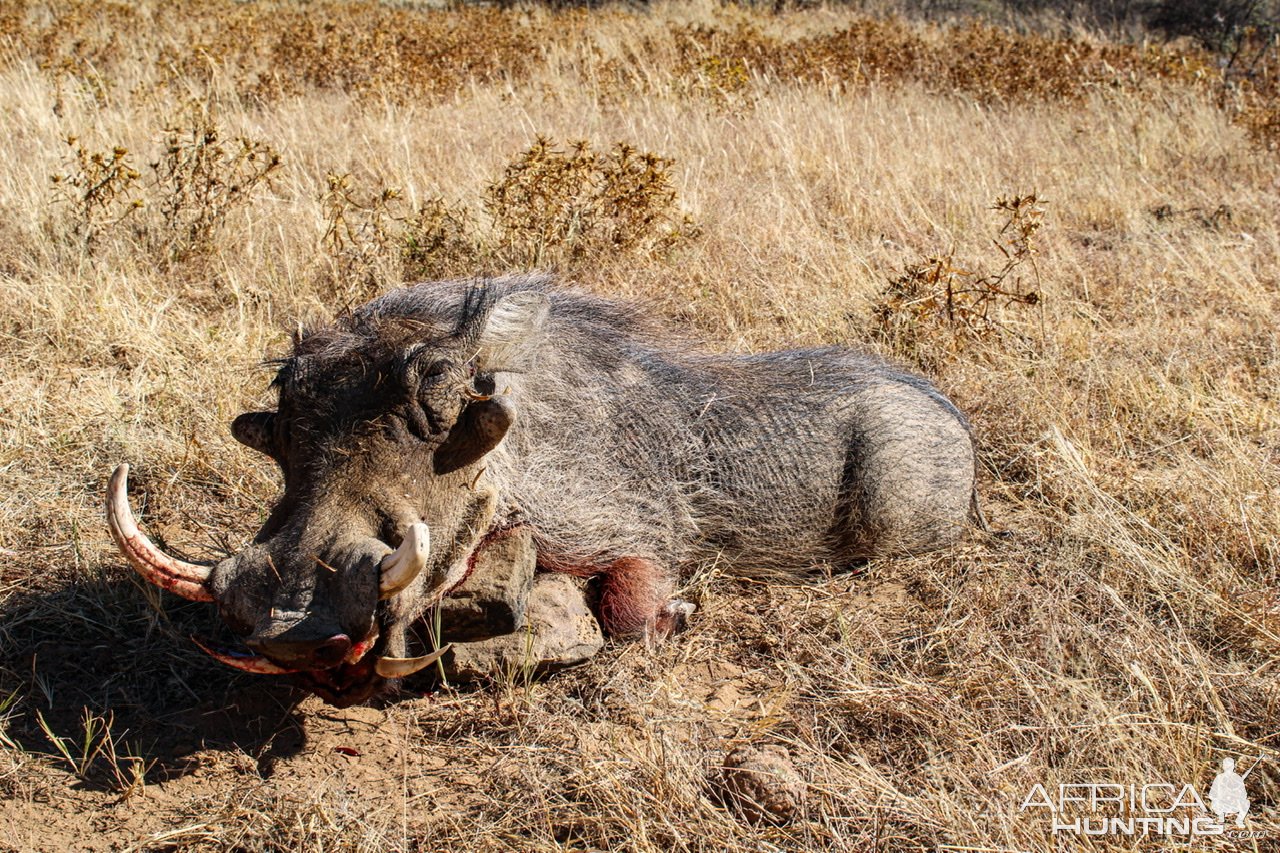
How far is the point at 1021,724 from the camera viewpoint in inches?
105

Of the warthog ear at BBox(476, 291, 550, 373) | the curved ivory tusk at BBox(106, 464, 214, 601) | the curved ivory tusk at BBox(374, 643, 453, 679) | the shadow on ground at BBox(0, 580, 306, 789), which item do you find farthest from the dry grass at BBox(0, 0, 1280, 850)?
the warthog ear at BBox(476, 291, 550, 373)

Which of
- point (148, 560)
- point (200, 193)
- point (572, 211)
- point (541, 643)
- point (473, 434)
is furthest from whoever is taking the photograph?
point (200, 193)

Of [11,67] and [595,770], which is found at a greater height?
[11,67]

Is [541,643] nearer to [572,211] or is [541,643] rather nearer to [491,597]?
[491,597]

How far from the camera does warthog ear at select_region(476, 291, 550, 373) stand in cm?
284

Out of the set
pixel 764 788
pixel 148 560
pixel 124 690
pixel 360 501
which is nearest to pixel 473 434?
pixel 360 501

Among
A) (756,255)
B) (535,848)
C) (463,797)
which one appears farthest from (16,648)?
(756,255)

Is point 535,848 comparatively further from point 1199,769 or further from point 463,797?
point 1199,769

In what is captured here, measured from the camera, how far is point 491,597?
108 inches

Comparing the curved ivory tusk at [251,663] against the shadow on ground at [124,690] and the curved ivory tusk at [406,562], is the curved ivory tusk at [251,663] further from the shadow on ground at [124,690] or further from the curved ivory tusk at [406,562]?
the shadow on ground at [124,690]

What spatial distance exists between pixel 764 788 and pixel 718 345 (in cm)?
266

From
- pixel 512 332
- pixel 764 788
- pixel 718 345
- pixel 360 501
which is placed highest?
pixel 512 332

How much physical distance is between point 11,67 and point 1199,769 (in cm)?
892

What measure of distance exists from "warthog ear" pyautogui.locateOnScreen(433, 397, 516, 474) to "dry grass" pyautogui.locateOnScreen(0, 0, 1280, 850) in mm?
632
